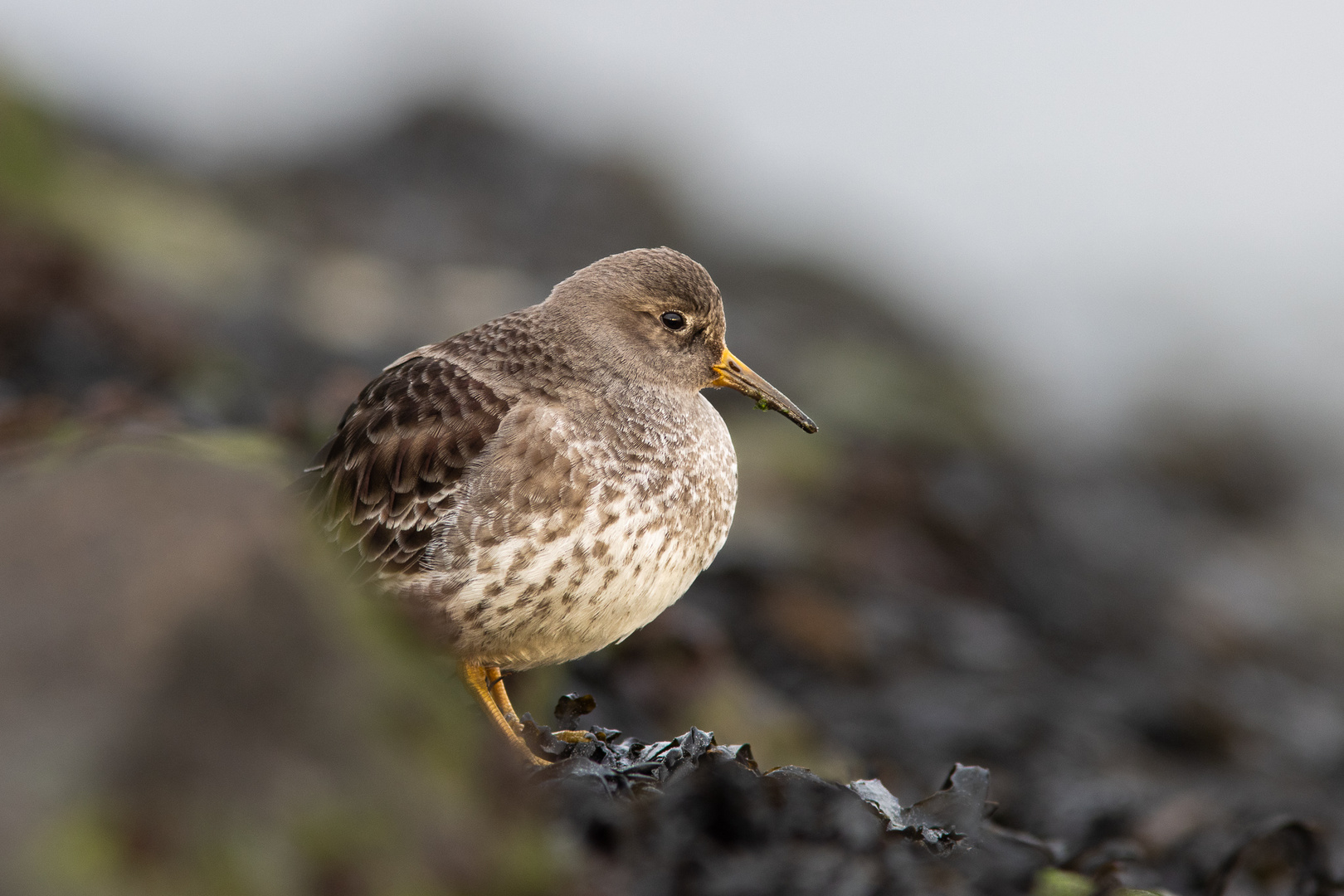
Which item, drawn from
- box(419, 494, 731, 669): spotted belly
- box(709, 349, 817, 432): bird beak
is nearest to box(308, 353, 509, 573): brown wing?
box(419, 494, 731, 669): spotted belly

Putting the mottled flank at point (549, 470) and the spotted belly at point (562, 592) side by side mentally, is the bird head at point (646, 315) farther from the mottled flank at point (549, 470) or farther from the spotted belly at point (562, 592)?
the spotted belly at point (562, 592)

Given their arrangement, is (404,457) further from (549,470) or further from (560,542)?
(560,542)

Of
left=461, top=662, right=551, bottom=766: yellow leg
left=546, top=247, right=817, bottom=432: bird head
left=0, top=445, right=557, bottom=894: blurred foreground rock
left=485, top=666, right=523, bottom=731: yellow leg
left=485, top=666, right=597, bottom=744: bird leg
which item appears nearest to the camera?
left=0, top=445, right=557, bottom=894: blurred foreground rock

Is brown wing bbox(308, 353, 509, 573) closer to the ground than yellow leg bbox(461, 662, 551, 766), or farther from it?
farther from it

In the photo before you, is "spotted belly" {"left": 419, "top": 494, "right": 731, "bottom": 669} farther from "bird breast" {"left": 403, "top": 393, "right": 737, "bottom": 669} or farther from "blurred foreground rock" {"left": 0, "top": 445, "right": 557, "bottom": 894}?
"blurred foreground rock" {"left": 0, "top": 445, "right": 557, "bottom": 894}

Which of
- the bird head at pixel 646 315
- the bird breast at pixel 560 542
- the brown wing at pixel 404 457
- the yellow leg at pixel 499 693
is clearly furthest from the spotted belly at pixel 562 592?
the bird head at pixel 646 315

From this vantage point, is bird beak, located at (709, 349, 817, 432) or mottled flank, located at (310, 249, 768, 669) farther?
bird beak, located at (709, 349, 817, 432)

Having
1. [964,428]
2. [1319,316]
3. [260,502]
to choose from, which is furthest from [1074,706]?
[1319,316]
